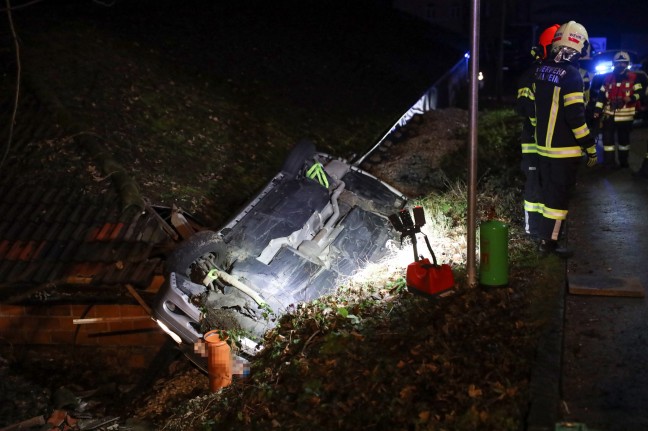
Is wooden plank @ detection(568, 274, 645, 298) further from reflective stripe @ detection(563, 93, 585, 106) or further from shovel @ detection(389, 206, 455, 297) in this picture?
reflective stripe @ detection(563, 93, 585, 106)

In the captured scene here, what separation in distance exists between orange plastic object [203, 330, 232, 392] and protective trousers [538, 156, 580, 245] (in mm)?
3408

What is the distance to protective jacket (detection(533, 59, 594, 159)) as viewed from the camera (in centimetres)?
608

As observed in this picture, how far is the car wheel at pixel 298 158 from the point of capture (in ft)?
23.7

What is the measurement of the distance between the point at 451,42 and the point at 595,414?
898 inches

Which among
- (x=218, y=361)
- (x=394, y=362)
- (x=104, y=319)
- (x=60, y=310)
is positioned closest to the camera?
(x=394, y=362)

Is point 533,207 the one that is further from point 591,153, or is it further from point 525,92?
point 525,92

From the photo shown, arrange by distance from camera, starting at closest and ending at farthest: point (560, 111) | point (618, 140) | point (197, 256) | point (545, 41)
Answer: point (197, 256) → point (560, 111) → point (545, 41) → point (618, 140)

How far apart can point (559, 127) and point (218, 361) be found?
390cm

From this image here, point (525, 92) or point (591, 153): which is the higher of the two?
point (525, 92)

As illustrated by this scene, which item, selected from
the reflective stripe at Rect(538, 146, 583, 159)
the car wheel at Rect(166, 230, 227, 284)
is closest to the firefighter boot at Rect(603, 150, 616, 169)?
the reflective stripe at Rect(538, 146, 583, 159)

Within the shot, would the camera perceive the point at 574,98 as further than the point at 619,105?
No

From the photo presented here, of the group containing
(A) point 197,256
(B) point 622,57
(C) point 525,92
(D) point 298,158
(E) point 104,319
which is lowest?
(E) point 104,319

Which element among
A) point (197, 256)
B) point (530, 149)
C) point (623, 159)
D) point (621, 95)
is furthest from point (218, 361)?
point (621, 95)

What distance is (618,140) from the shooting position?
10180 millimetres
